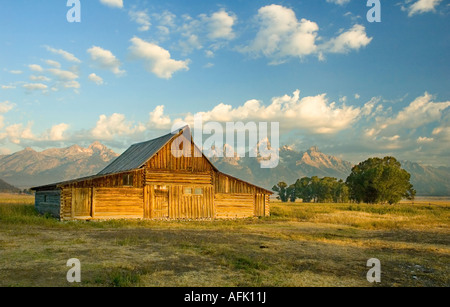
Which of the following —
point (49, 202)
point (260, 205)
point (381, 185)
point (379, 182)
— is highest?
point (379, 182)

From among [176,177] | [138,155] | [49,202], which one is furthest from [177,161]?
[49,202]

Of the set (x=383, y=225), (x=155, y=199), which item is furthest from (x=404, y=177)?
(x=155, y=199)

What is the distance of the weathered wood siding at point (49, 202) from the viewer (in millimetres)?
26828

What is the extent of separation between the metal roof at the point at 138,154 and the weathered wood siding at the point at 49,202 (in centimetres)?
502

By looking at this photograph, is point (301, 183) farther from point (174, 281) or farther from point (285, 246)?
point (174, 281)

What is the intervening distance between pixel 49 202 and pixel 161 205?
901 centimetres

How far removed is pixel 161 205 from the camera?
3017cm

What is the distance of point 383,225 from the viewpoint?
28.2 metres

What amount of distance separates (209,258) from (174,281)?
3495 mm

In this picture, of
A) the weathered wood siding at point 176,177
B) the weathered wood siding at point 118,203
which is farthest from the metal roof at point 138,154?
the weathered wood siding at point 118,203

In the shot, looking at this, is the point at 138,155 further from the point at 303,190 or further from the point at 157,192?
the point at 303,190

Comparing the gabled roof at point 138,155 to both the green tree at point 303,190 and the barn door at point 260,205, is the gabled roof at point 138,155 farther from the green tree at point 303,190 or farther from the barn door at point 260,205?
the green tree at point 303,190

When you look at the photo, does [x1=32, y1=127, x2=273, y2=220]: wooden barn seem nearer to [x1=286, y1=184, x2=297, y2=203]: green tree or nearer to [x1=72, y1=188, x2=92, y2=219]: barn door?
[x1=72, y1=188, x2=92, y2=219]: barn door

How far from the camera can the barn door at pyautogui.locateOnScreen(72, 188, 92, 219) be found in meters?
26.5
